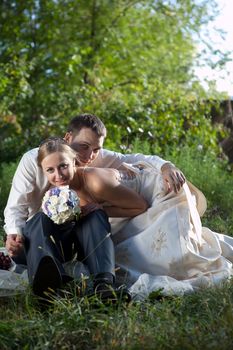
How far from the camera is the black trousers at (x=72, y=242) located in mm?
3994

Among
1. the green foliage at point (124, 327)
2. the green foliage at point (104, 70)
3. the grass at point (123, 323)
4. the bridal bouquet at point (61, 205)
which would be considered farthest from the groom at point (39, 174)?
the green foliage at point (104, 70)

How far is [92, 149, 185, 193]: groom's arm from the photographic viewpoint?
4.55 m

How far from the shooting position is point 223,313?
3.40 metres

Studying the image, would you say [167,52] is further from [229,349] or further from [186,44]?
[229,349]

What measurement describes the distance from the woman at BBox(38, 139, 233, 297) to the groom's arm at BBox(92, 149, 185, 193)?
62 mm

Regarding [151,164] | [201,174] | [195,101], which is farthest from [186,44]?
[151,164]

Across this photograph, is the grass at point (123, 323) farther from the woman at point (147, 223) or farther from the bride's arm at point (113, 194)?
the bride's arm at point (113, 194)

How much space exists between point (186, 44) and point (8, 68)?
6.27 meters

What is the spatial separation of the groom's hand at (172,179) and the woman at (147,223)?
0.17ft

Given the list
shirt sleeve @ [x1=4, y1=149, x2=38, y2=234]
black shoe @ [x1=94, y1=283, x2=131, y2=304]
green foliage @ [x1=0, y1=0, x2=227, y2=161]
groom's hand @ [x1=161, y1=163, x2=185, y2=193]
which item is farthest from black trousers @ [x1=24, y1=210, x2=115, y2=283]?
green foliage @ [x1=0, y1=0, x2=227, y2=161]

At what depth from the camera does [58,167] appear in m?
4.26

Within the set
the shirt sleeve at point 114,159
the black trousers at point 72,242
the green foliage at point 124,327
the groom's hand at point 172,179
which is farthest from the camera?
the shirt sleeve at point 114,159

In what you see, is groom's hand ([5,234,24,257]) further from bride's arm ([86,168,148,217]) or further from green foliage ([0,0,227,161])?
green foliage ([0,0,227,161])

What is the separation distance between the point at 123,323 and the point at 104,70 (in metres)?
10.9
